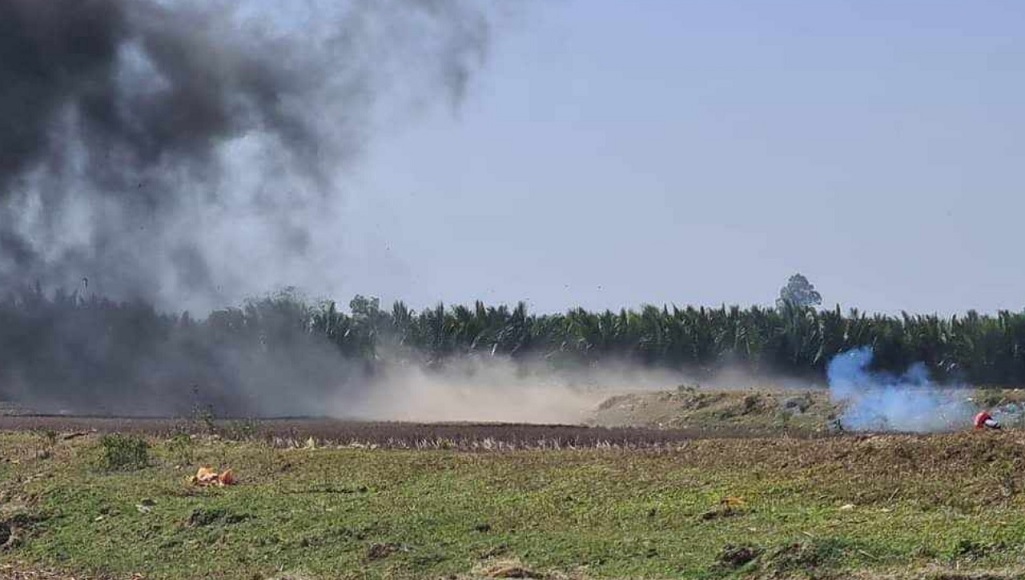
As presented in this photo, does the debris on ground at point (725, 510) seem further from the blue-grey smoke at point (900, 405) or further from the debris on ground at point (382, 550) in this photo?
the blue-grey smoke at point (900, 405)

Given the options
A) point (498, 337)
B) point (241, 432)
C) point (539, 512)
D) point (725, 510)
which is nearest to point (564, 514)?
point (539, 512)

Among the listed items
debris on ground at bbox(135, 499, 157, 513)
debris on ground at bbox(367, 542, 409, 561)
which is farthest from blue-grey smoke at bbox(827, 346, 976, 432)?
debris on ground at bbox(367, 542, 409, 561)

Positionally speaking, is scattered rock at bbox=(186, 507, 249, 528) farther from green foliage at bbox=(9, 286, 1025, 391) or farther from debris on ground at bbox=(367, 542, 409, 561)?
green foliage at bbox=(9, 286, 1025, 391)

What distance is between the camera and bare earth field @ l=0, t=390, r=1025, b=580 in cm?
1820

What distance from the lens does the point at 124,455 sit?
32.0 metres

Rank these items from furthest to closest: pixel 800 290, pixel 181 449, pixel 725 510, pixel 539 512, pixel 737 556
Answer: pixel 800 290
pixel 181 449
pixel 539 512
pixel 725 510
pixel 737 556

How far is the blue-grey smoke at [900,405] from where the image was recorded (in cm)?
4400

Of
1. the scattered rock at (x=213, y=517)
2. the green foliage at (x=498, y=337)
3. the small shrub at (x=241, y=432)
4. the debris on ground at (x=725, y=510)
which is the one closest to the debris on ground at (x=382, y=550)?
the scattered rock at (x=213, y=517)

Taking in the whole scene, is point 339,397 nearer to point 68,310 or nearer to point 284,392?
point 284,392

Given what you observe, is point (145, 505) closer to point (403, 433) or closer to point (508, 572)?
point (508, 572)

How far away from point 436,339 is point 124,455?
124 ft

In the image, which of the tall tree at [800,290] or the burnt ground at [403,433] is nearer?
the burnt ground at [403,433]

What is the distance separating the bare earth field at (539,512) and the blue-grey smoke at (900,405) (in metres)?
14.3

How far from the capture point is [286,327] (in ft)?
214
